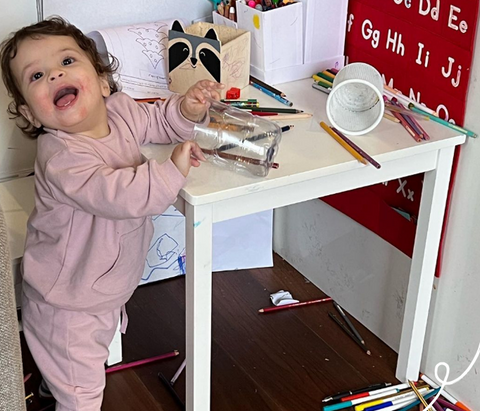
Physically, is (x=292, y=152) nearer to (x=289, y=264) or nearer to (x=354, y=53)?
(x=354, y=53)

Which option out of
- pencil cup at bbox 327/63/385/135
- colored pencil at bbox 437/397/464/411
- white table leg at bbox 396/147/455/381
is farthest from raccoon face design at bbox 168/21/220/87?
colored pencil at bbox 437/397/464/411

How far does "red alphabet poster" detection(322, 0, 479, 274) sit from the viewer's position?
1.29 m

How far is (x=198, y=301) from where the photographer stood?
47.6 inches

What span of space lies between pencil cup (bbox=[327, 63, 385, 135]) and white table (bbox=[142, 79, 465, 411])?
30 mm

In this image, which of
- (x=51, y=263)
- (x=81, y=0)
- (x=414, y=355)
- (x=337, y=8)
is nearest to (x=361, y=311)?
(x=414, y=355)

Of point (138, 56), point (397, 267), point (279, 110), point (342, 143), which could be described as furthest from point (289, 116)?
point (397, 267)

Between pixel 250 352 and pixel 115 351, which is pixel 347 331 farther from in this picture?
pixel 115 351

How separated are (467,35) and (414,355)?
666 millimetres

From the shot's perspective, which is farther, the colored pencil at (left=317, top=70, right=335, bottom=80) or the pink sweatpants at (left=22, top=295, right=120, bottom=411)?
the colored pencil at (left=317, top=70, right=335, bottom=80)

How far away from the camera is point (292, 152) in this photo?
1.24 meters

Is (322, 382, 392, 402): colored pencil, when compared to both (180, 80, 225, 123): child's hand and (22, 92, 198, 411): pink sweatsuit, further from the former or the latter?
(180, 80, 225, 123): child's hand

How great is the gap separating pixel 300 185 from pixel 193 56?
15.0 inches

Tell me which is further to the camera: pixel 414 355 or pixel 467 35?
pixel 414 355

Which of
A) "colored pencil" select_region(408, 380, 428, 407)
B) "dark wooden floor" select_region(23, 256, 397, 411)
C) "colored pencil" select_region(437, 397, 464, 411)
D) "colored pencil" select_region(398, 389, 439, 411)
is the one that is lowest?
"dark wooden floor" select_region(23, 256, 397, 411)
